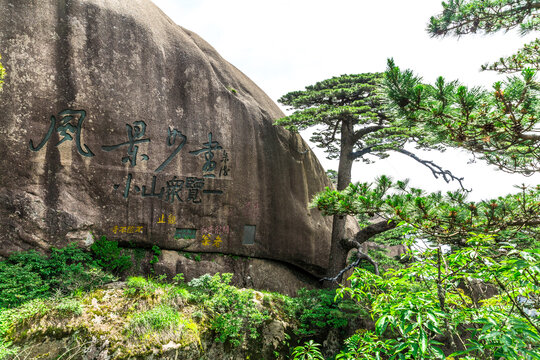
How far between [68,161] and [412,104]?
18.3 feet

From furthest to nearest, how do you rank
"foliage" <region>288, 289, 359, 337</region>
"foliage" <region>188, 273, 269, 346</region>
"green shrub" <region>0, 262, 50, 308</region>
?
"foliage" <region>288, 289, 359, 337</region> → "foliage" <region>188, 273, 269, 346</region> → "green shrub" <region>0, 262, 50, 308</region>

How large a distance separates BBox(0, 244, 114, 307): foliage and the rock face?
243 millimetres

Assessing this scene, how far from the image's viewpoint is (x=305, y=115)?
7.54 m

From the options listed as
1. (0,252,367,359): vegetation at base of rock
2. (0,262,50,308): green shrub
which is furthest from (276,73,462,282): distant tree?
(0,262,50,308): green shrub

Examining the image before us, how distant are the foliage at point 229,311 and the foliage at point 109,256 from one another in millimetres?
1495

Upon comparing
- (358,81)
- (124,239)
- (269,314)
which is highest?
(358,81)

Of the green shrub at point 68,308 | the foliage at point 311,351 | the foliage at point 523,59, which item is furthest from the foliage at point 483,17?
the green shrub at point 68,308

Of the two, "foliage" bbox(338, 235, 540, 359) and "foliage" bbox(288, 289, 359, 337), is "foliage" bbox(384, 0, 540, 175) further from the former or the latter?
"foliage" bbox(288, 289, 359, 337)

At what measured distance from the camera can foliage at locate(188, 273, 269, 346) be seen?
189 inches

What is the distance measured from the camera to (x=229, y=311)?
199 inches

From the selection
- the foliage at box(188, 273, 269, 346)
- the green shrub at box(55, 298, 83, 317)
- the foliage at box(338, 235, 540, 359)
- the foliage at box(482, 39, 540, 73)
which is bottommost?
the foliage at box(188, 273, 269, 346)

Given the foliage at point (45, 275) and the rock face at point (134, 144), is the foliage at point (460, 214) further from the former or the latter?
the foliage at point (45, 275)

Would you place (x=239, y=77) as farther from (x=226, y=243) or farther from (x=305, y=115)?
(x=226, y=243)

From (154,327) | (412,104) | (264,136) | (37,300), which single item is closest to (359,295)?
(412,104)
